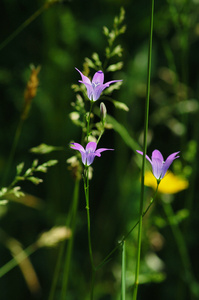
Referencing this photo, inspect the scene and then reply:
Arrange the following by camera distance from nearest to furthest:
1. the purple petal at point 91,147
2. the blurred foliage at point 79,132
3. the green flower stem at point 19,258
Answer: the purple petal at point 91,147
the green flower stem at point 19,258
the blurred foliage at point 79,132

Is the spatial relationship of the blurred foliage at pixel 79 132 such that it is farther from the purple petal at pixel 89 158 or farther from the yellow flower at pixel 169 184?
the purple petal at pixel 89 158

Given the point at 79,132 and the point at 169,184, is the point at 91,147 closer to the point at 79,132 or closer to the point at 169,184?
the point at 169,184

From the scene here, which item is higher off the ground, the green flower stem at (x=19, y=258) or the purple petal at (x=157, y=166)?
the purple petal at (x=157, y=166)

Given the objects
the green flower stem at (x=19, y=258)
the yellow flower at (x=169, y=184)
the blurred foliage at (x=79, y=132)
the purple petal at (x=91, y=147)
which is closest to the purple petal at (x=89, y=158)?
the purple petal at (x=91, y=147)

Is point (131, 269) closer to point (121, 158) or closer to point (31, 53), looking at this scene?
point (121, 158)

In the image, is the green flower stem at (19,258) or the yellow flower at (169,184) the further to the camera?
the yellow flower at (169,184)

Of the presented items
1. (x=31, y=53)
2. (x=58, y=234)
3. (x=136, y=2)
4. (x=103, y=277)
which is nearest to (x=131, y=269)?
(x=103, y=277)

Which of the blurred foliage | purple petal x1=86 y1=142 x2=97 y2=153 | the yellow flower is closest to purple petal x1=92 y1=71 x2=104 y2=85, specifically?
purple petal x1=86 y1=142 x2=97 y2=153

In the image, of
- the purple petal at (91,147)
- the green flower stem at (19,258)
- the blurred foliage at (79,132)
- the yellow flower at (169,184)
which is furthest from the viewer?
the blurred foliage at (79,132)

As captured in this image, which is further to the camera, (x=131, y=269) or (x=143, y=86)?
(x=143, y=86)
